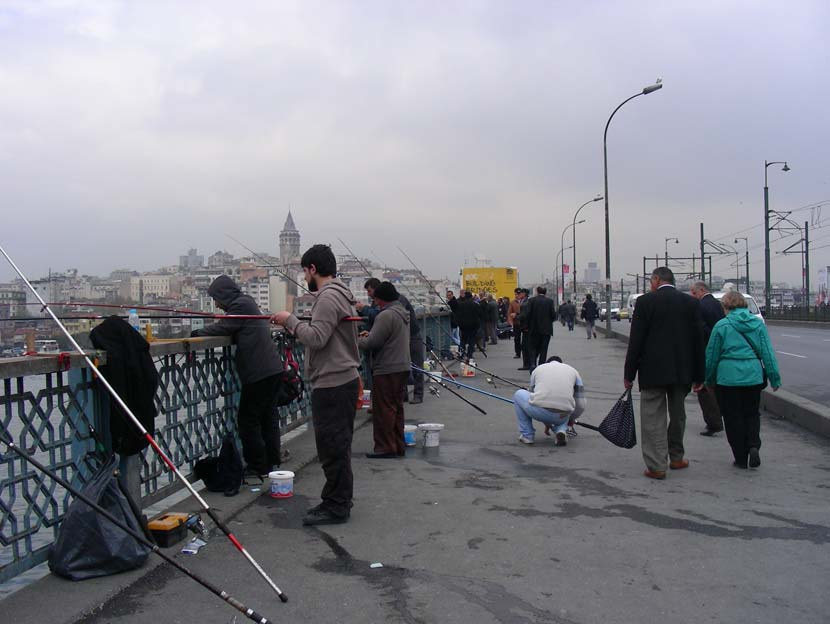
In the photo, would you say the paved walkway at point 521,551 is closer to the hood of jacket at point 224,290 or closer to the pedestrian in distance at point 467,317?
the hood of jacket at point 224,290

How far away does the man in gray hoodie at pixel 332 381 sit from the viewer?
18.3 feet

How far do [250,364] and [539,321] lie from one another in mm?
10181

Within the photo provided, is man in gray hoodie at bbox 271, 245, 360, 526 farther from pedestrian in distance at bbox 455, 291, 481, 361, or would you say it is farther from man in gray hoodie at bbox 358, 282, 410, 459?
pedestrian in distance at bbox 455, 291, 481, 361

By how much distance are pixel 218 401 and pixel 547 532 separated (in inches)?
119

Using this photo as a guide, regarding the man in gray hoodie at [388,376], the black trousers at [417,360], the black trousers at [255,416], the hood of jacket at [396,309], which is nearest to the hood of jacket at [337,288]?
the black trousers at [255,416]

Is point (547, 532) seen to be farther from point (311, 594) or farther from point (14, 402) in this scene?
point (14, 402)

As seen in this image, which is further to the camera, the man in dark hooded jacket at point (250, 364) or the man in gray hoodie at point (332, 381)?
the man in dark hooded jacket at point (250, 364)

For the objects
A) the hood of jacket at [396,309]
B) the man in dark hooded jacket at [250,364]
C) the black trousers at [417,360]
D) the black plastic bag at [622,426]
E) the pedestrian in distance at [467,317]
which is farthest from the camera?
the pedestrian in distance at [467,317]

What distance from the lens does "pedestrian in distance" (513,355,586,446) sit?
8750mm

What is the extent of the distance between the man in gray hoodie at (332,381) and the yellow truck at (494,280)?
3493 centimetres

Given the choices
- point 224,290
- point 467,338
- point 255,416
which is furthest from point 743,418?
point 467,338

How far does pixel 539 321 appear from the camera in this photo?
16.3m

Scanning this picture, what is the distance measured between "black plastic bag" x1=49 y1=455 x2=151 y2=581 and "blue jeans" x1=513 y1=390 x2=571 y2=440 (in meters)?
5.21

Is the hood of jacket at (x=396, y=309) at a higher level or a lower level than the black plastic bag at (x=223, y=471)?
higher
